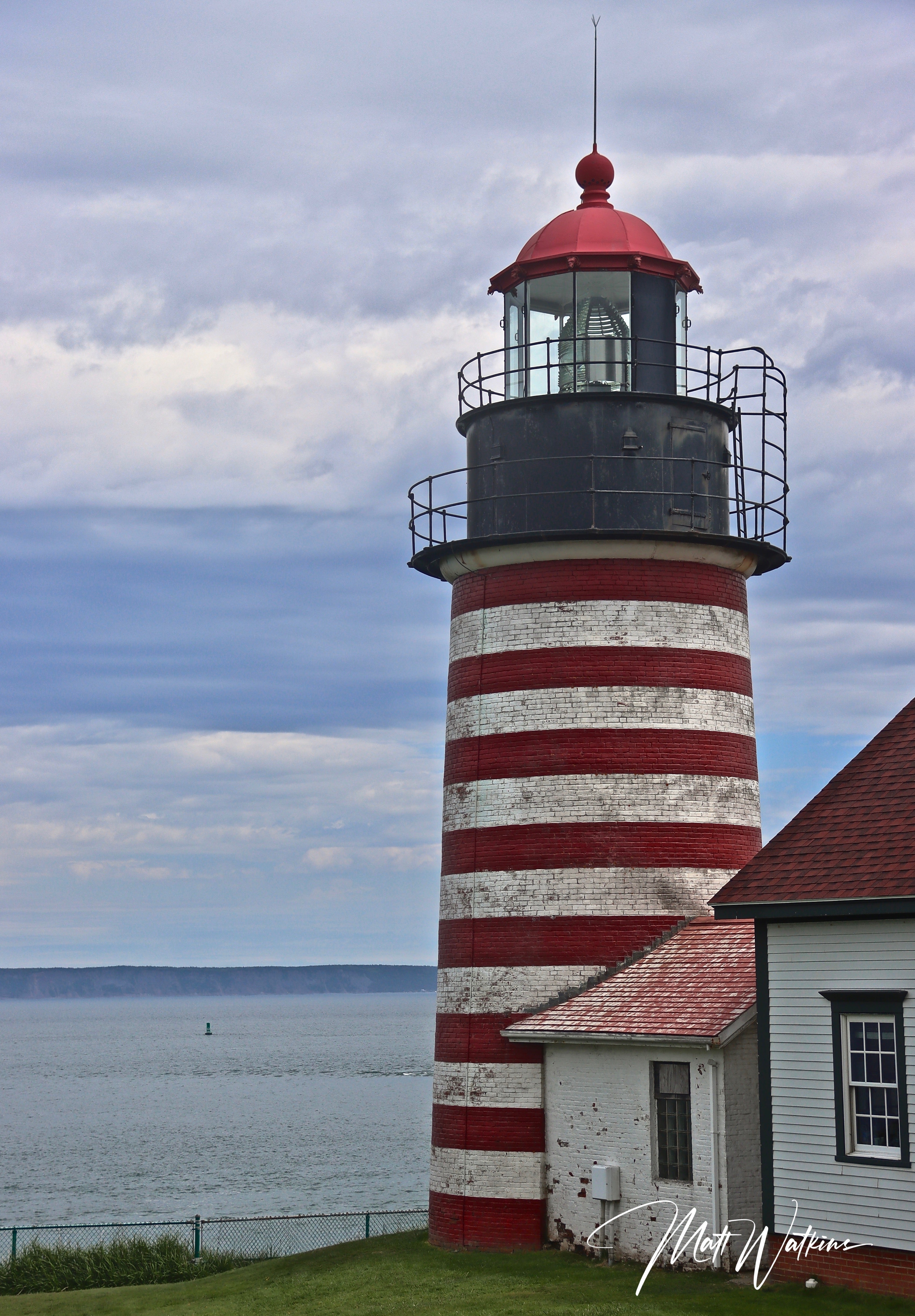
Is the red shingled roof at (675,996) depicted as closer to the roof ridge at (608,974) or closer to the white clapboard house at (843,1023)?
the roof ridge at (608,974)

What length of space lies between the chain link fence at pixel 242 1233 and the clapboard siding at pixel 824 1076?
7464 mm

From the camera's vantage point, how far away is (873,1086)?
16438 mm

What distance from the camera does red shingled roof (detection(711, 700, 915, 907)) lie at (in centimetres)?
1670

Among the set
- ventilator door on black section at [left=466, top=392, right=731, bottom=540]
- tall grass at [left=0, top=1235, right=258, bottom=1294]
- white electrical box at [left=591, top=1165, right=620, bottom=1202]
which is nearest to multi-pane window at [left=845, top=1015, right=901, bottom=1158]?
white electrical box at [left=591, top=1165, right=620, bottom=1202]

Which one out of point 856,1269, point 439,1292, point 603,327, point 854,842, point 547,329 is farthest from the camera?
point 547,329

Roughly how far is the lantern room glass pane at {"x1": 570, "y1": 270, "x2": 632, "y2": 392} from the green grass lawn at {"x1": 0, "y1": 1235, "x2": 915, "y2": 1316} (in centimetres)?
1195

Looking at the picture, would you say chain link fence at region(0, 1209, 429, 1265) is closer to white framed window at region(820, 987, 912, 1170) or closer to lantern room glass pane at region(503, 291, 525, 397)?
white framed window at region(820, 987, 912, 1170)

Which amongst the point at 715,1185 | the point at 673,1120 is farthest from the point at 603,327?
the point at 715,1185

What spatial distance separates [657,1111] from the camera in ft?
63.0

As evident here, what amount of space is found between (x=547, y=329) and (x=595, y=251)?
131cm

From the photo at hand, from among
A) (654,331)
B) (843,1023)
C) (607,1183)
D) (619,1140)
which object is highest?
(654,331)

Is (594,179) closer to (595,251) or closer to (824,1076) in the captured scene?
(595,251)

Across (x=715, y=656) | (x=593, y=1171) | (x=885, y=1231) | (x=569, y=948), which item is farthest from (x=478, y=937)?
(x=885, y=1231)

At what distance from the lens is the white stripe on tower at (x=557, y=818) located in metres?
21.3
